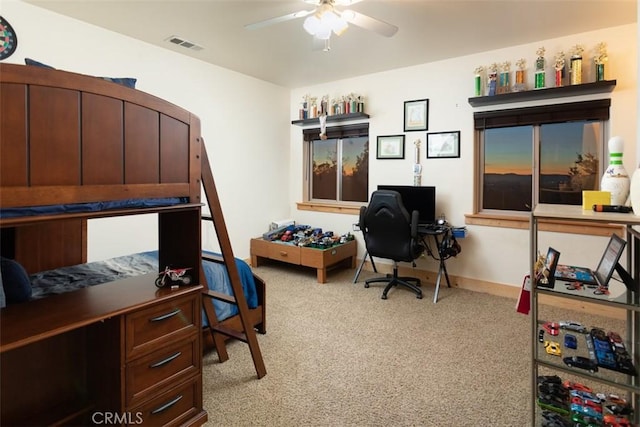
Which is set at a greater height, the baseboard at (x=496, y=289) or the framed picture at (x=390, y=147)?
the framed picture at (x=390, y=147)

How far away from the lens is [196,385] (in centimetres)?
176

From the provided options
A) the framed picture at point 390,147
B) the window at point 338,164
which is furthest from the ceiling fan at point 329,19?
the window at point 338,164

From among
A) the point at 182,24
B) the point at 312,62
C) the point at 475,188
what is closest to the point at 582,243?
the point at 475,188

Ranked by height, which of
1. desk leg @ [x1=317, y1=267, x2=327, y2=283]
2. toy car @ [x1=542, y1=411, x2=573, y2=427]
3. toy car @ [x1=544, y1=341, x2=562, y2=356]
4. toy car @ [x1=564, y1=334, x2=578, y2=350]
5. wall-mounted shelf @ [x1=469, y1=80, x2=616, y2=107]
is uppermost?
wall-mounted shelf @ [x1=469, y1=80, x2=616, y2=107]

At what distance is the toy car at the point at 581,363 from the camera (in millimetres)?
1551

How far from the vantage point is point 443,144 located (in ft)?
13.3

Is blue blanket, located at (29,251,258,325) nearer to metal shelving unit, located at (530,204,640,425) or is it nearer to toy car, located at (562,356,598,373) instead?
metal shelving unit, located at (530,204,640,425)

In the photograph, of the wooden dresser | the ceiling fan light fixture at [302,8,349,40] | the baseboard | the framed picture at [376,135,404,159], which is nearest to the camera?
the wooden dresser

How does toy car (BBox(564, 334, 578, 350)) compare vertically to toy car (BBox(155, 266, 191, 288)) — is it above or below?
below

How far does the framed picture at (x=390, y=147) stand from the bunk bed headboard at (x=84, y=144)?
10.2 feet

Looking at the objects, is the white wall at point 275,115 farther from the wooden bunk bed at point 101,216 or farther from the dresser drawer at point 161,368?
the dresser drawer at point 161,368

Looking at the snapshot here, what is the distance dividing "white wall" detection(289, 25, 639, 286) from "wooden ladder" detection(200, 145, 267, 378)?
270cm

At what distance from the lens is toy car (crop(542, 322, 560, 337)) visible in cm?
182

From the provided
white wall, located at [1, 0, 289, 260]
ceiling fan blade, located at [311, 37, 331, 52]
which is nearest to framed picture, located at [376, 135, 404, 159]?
white wall, located at [1, 0, 289, 260]
